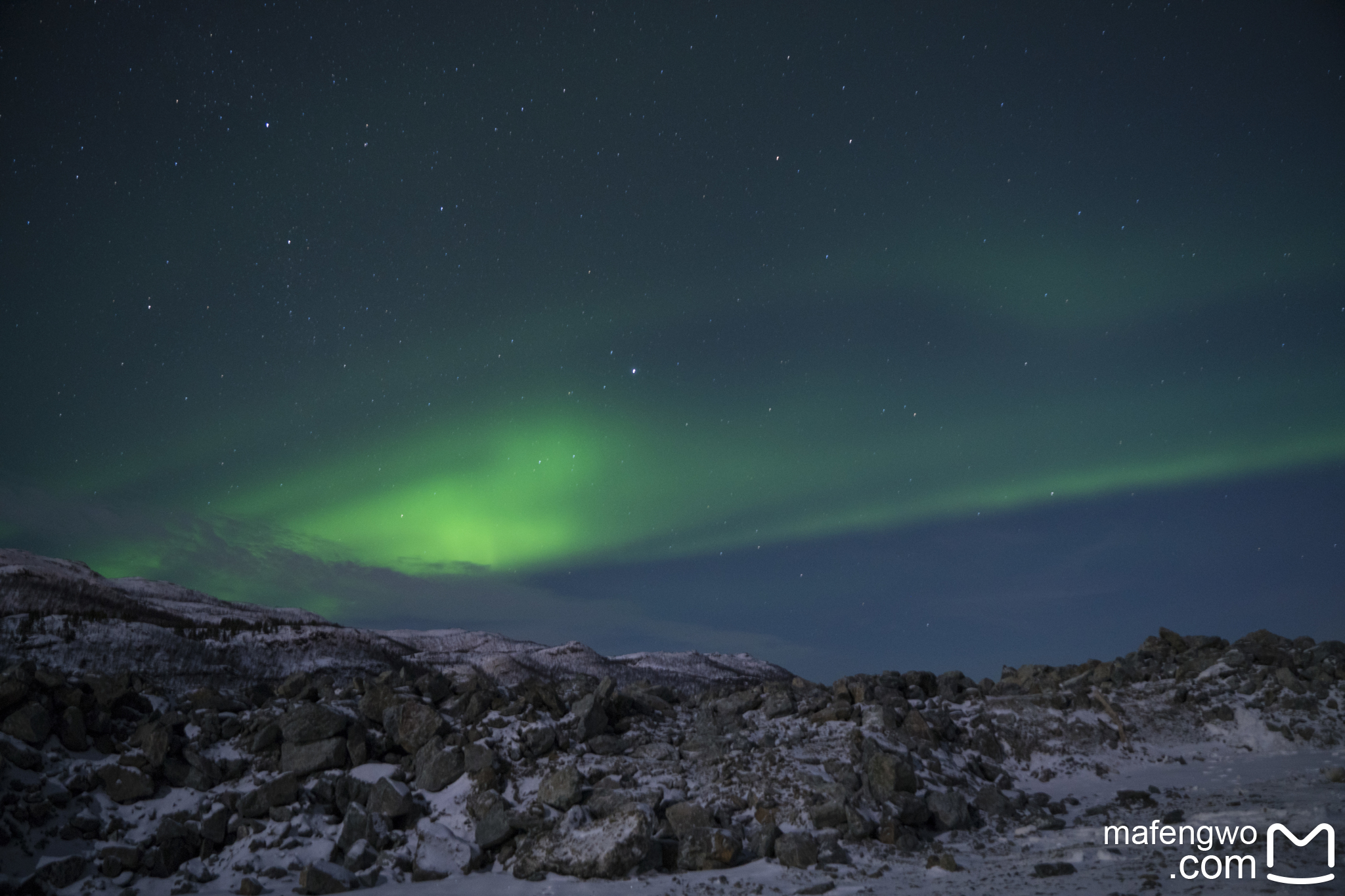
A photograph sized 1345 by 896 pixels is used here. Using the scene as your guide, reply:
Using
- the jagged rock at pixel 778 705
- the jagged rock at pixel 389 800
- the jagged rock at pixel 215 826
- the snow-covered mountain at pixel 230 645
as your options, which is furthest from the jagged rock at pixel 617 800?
the snow-covered mountain at pixel 230 645

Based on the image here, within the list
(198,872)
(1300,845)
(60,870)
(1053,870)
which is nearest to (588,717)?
(198,872)

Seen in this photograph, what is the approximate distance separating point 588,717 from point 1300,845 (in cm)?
1066

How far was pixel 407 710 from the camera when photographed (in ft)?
47.9

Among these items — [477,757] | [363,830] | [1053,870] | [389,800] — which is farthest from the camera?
[477,757]

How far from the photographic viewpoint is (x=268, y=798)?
12766mm

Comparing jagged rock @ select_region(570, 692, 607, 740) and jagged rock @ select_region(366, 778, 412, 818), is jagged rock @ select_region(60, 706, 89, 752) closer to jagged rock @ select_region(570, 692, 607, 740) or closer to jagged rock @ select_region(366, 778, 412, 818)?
jagged rock @ select_region(366, 778, 412, 818)

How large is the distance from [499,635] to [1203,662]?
4365cm

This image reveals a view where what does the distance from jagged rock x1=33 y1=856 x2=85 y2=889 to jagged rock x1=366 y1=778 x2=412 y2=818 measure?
390 cm

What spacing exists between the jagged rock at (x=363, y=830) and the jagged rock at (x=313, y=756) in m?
1.46

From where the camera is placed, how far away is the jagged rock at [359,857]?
11516 millimetres

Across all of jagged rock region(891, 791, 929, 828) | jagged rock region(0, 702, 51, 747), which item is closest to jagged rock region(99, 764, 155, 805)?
jagged rock region(0, 702, 51, 747)

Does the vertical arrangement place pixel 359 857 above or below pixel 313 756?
below

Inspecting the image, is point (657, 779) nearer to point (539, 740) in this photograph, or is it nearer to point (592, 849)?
point (539, 740)

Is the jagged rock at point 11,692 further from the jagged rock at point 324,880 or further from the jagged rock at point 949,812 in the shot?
the jagged rock at point 949,812
